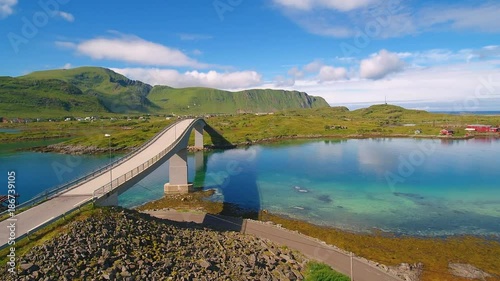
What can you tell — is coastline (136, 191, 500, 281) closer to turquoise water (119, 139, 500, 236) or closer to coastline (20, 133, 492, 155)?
turquoise water (119, 139, 500, 236)

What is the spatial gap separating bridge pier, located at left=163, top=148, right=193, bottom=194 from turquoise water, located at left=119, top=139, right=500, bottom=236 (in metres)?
2.95

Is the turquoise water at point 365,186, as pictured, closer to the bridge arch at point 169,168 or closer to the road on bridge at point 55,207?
the bridge arch at point 169,168

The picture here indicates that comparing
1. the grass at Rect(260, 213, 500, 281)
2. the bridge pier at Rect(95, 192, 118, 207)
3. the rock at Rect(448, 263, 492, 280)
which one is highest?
the bridge pier at Rect(95, 192, 118, 207)

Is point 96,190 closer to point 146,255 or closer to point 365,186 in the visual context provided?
point 146,255

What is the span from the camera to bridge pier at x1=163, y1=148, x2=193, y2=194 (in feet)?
189

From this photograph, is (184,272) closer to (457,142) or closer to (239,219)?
(239,219)

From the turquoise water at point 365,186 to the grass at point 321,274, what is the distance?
51.3 feet

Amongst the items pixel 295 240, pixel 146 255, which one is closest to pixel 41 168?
pixel 146 255

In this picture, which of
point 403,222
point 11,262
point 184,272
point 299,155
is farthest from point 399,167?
point 11,262

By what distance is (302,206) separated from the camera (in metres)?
51.0

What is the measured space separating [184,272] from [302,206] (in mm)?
31435

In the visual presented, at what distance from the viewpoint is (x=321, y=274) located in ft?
85.3

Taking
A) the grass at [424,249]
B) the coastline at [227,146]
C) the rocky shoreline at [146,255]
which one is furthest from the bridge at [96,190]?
the coastline at [227,146]

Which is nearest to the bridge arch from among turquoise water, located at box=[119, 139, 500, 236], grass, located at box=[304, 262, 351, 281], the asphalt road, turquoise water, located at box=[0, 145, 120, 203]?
turquoise water, located at box=[119, 139, 500, 236]
